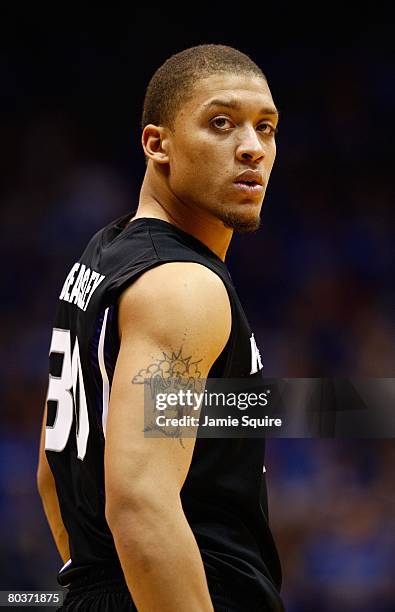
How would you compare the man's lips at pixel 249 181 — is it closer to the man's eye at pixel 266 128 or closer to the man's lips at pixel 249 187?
the man's lips at pixel 249 187

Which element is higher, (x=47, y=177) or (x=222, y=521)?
(x=47, y=177)

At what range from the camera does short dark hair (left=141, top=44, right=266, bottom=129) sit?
215 cm

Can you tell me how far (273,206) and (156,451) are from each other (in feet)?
11.5

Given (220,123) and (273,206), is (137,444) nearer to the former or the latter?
(220,123)

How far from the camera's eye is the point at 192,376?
1729 millimetres

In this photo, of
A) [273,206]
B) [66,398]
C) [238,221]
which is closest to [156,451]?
[66,398]

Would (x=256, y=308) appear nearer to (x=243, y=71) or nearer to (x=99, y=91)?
(x=99, y=91)

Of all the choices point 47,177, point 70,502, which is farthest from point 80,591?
point 47,177

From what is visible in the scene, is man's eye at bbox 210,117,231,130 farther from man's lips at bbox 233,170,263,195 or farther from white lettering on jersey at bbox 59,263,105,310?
white lettering on jersey at bbox 59,263,105,310

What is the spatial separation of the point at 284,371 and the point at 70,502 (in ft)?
9.51

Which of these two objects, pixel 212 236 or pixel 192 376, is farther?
pixel 212 236

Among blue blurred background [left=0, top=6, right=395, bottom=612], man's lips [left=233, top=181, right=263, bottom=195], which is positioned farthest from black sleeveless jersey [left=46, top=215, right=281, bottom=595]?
blue blurred background [left=0, top=6, right=395, bottom=612]

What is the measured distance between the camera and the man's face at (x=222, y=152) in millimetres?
2105

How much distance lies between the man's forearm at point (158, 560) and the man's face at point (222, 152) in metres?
0.73
